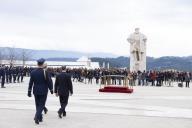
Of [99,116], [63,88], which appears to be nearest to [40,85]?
[63,88]

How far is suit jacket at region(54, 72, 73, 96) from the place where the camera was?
15.7m

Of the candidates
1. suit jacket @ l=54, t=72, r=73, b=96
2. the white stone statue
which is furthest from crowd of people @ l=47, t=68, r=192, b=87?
suit jacket @ l=54, t=72, r=73, b=96

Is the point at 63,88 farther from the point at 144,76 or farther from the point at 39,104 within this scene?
the point at 144,76

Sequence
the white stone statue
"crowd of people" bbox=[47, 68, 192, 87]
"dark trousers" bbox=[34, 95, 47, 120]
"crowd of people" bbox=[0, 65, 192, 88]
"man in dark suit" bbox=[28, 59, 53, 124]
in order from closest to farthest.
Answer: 1. "dark trousers" bbox=[34, 95, 47, 120]
2. "man in dark suit" bbox=[28, 59, 53, 124]
3. "crowd of people" bbox=[0, 65, 192, 88]
4. "crowd of people" bbox=[47, 68, 192, 87]
5. the white stone statue

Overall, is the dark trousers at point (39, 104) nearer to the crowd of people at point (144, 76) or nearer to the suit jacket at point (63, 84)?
the suit jacket at point (63, 84)

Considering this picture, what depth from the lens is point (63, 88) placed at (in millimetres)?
15703

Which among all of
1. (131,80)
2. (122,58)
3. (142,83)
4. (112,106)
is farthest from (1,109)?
(122,58)

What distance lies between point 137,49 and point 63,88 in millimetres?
40007

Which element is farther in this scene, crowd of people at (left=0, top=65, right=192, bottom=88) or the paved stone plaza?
crowd of people at (left=0, top=65, right=192, bottom=88)

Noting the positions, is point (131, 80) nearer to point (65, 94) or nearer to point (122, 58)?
point (65, 94)

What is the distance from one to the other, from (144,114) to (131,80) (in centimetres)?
2361

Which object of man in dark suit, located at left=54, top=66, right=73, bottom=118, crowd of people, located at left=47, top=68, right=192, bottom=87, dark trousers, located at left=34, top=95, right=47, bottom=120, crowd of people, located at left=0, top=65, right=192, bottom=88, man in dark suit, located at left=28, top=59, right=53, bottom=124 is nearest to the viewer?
dark trousers, located at left=34, top=95, right=47, bottom=120

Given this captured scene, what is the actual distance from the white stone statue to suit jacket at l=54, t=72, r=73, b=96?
129 ft

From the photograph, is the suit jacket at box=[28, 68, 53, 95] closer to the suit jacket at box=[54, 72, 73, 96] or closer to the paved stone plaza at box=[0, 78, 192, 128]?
the paved stone plaza at box=[0, 78, 192, 128]
